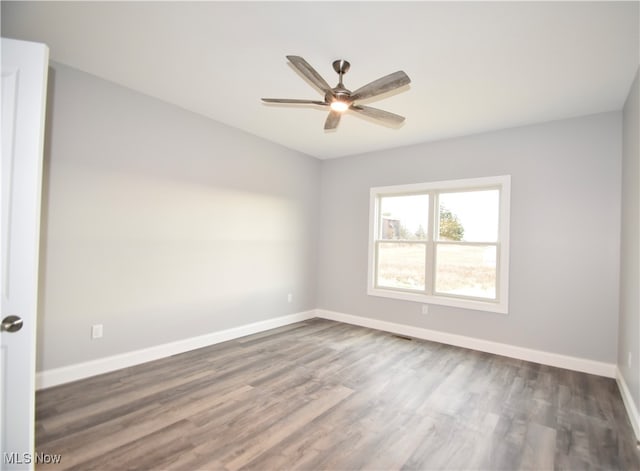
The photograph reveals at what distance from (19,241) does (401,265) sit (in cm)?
436

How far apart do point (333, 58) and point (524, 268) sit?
3.22 meters

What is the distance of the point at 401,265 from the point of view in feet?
16.1

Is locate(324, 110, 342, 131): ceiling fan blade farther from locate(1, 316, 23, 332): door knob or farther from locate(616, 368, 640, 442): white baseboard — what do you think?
locate(616, 368, 640, 442): white baseboard

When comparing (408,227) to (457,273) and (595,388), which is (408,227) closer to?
(457,273)

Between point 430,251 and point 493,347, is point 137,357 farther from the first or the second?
point 493,347

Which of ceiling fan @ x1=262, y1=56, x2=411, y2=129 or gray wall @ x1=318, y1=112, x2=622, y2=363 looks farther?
gray wall @ x1=318, y1=112, x2=622, y2=363

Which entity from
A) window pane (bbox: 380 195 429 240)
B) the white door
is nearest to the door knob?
the white door

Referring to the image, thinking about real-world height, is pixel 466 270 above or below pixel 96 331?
above

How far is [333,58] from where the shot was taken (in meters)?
2.57

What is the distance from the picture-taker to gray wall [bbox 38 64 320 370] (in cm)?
281

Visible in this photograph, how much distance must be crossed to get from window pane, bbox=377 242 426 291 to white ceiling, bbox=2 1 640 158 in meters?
2.05

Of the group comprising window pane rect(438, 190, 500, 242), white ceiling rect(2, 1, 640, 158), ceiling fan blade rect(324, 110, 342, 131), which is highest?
white ceiling rect(2, 1, 640, 158)

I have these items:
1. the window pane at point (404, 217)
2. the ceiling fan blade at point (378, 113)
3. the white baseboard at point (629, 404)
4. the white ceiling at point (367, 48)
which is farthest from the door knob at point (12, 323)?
the window pane at point (404, 217)

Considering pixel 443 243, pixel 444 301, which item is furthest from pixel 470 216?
pixel 444 301
